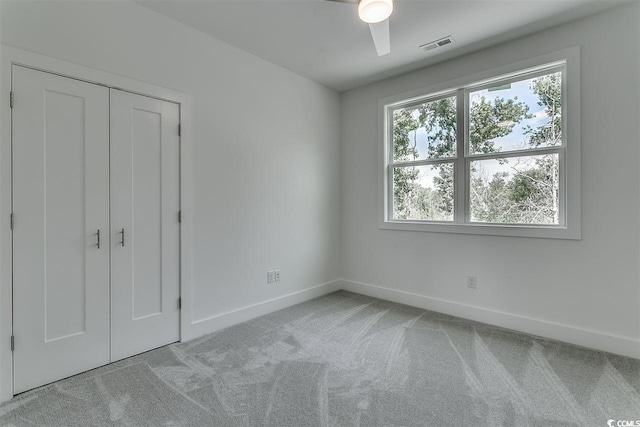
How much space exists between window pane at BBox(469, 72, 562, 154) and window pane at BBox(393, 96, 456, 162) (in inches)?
8.9

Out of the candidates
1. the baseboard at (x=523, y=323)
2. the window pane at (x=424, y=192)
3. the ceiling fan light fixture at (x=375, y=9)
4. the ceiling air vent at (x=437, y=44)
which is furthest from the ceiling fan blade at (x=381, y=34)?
the baseboard at (x=523, y=323)

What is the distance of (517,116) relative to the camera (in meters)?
3.01

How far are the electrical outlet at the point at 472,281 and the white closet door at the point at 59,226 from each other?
3.40 metres

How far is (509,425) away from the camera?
166cm

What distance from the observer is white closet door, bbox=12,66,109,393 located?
195 cm

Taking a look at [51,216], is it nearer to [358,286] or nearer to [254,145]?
[254,145]

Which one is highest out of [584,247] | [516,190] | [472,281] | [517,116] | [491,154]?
[517,116]

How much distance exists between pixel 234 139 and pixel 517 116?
2.89 meters

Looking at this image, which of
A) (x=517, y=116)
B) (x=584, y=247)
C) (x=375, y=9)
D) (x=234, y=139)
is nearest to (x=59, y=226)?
(x=234, y=139)

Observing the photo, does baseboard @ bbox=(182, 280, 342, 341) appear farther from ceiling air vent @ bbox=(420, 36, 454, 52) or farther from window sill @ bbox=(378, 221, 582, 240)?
ceiling air vent @ bbox=(420, 36, 454, 52)

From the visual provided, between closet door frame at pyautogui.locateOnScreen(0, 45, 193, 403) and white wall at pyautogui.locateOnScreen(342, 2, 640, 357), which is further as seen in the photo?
white wall at pyautogui.locateOnScreen(342, 2, 640, 357)

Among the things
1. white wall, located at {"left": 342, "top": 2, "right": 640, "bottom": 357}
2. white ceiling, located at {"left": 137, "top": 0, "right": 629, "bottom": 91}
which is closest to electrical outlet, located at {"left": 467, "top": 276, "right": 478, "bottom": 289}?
white wall, located at {"left": 342, "top": 2, "right": 640, "bottom": 357}

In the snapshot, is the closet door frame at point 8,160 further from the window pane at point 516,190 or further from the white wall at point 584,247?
the window pane at point 516,190

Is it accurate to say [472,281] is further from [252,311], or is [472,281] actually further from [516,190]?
[252,311]
